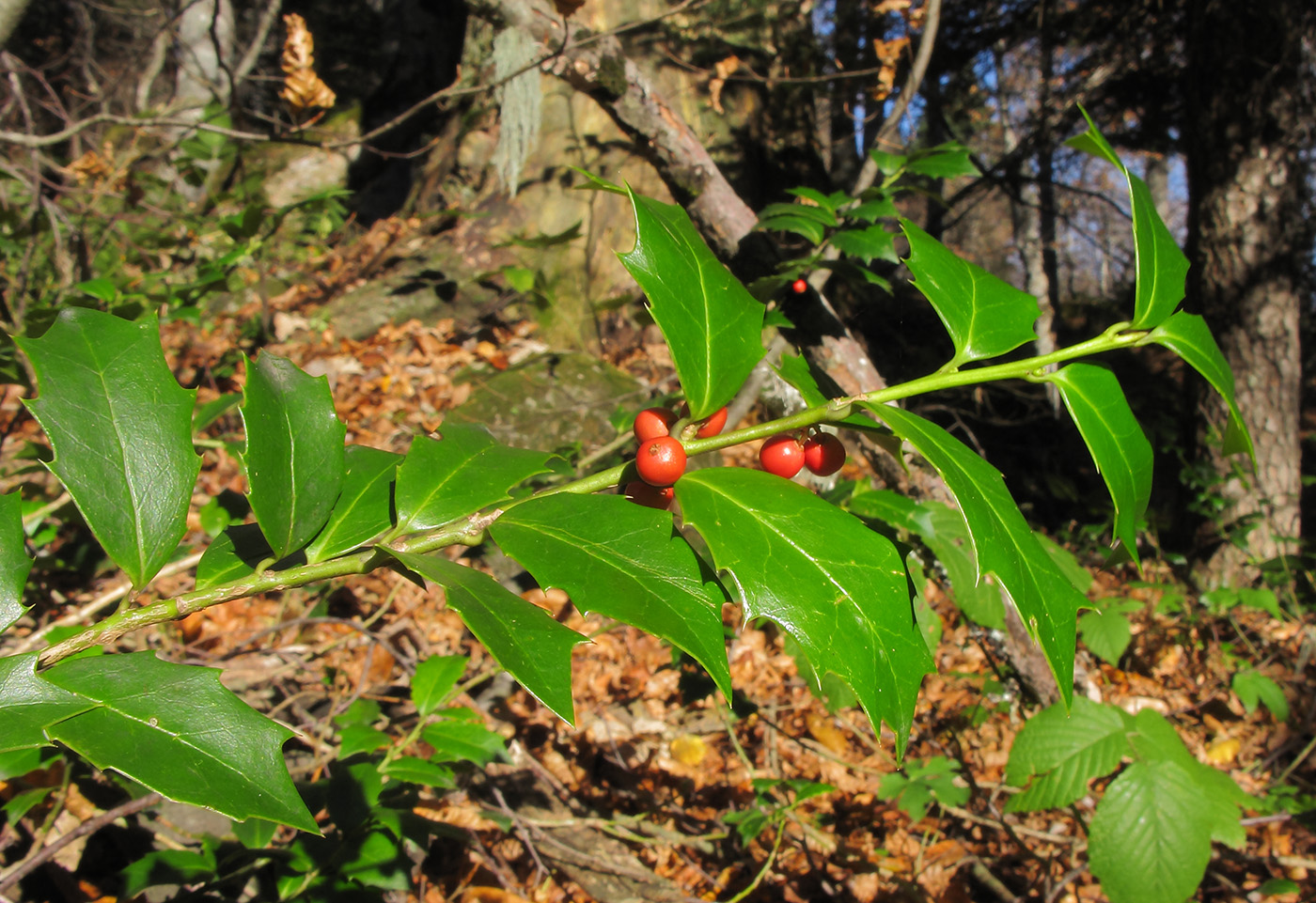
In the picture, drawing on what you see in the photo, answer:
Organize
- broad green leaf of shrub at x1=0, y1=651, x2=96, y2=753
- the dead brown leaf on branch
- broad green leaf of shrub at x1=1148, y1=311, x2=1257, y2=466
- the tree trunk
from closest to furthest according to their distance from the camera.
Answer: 1. broad green leaf of shrub at x1=0, y1=651, x2=96, y2=753
2. broad green leaf of shrub at x1=1148, y1=311, x2=1257, y2=466
3. the dead brown leaf on branch
4. the tree trunk

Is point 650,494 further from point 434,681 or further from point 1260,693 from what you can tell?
point 1260,693

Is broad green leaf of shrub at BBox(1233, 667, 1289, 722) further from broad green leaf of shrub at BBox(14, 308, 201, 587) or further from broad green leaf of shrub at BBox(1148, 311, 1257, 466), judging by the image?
broad green leaf of shrub at BBox(14, 308, 201, 587)

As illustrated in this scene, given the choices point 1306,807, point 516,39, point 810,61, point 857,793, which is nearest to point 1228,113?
point 810,61

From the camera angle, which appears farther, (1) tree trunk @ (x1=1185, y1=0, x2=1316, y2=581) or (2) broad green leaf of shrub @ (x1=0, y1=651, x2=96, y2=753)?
(1) tree trunk @ (x1=1185, y1=0, x2=1316, y2=581)

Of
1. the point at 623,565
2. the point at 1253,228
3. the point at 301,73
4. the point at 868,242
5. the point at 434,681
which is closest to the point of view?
the point at 623,565

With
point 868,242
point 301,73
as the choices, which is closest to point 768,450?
point 868,242

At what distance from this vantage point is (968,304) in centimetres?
92

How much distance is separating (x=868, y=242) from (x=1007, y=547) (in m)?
1.28

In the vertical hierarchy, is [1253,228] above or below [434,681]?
above

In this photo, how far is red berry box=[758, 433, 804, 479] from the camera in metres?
0.83

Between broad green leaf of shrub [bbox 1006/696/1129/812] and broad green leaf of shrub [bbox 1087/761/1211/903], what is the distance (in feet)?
0.19

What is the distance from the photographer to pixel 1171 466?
17.4 ft

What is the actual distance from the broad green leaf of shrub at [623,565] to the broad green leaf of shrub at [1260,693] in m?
3.29

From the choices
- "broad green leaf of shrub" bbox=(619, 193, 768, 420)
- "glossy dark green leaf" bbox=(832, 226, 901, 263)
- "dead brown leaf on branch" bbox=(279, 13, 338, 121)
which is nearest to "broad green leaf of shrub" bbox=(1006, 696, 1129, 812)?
"glossy dark green leaf" bbox=(832, 226, 901, 263)
